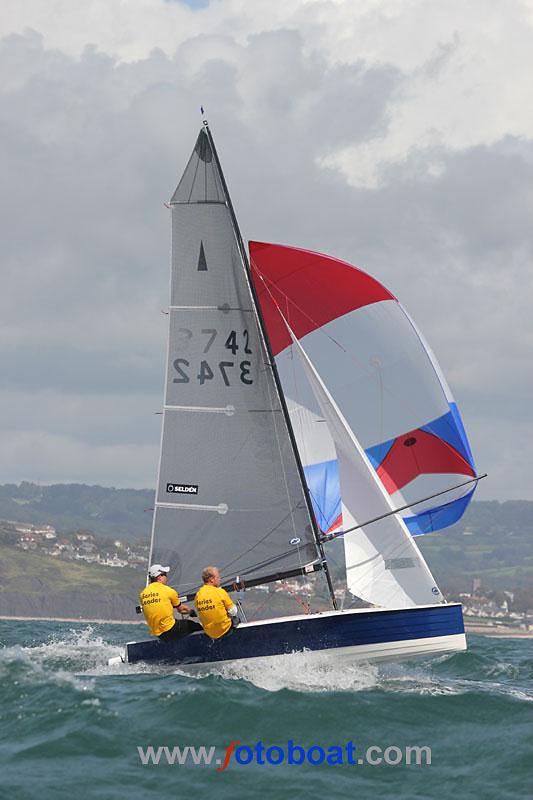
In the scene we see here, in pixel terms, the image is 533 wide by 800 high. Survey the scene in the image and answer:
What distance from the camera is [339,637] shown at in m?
16.0

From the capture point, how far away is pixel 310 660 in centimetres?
1602

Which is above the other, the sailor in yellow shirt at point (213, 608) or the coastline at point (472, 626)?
the coastline at point (472, 626)

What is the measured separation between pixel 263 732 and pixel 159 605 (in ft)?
14.1

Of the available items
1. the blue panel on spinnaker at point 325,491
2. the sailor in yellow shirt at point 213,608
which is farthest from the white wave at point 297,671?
the blue panel on spinnaker at point 325,491

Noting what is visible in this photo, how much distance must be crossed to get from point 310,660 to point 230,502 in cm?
311

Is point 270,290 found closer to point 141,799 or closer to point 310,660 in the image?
point 310,660

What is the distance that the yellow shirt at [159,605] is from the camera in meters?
16.1

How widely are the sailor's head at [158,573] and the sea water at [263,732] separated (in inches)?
55.3

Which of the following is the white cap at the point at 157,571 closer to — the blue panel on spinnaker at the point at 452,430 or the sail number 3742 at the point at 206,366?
the sail number 3742 at the point at 206,366

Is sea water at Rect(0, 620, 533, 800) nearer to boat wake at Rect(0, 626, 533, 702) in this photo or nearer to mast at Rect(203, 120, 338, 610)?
boat wake at Rect(0, 626, 533, 702)

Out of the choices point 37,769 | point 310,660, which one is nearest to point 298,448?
point 310,660

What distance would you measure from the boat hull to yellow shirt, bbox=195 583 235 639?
0.24m

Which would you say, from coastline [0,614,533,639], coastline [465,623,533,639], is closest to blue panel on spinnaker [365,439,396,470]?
coastline [0,614,533,639]

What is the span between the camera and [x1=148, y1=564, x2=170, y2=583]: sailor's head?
1656cm
